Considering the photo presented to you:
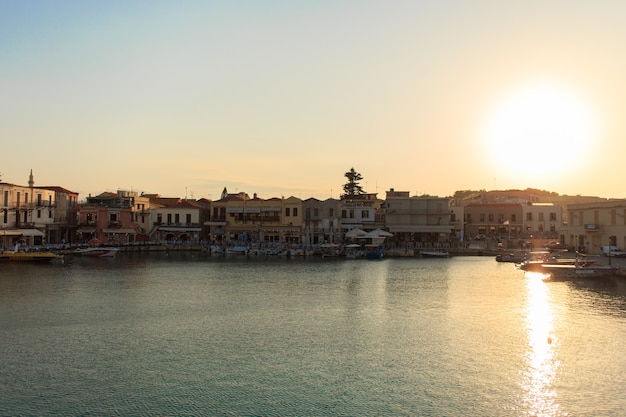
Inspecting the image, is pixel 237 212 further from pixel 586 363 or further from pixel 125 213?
pixel 586 363

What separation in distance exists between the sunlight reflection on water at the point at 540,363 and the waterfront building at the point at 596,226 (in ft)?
83.9

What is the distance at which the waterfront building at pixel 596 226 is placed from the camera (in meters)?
51.9

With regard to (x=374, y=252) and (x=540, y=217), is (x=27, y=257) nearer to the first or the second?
(x=374, y=252)

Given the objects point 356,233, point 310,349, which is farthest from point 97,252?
point 310,349

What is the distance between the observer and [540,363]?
64.3ft

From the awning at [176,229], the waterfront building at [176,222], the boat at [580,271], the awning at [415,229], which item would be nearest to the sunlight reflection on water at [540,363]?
the boat at [580,271]

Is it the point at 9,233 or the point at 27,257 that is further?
the point at 9,233

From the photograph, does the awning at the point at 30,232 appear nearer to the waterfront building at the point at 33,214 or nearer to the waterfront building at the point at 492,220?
the waterfront building at the point at 33,214

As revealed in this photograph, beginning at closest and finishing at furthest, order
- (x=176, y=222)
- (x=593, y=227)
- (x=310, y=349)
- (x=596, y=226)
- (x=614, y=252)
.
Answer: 1. (x=310, y=349)
2. (x=614, y=252)
3. (x=593, y=227)
4. (x=596, y=226)
5. (x=176, y=222)

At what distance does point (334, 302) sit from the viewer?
103 feet

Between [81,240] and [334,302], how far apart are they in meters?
48.6

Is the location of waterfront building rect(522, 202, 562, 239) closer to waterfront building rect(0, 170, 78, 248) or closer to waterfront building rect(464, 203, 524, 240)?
waterfront building rect(464, 203, 524, 240)

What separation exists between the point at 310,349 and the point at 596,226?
144 ft

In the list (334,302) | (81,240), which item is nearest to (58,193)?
(81,240)
